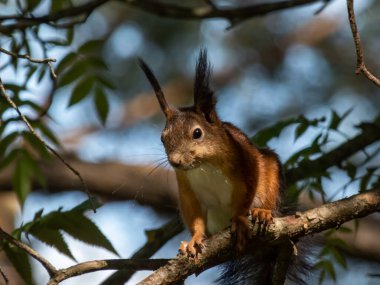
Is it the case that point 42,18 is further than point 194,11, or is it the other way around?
point 194,11

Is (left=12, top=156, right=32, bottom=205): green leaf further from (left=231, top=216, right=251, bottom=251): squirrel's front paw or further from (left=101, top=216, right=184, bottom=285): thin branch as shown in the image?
(left=231, top=216, right=251, bottom=251): squirrel's front paw

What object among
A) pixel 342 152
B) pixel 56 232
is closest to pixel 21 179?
pixel 56 232

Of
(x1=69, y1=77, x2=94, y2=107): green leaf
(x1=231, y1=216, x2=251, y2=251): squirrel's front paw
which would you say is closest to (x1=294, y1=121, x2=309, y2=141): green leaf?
(x1=231, y1=216, x2=251, y2=251): squirrel's front paw

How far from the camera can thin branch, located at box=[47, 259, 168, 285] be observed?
2.84 metres

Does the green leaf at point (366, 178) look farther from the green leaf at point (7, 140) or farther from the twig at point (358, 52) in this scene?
the green leaf at point (7, 140)

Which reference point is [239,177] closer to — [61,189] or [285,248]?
[285,248]

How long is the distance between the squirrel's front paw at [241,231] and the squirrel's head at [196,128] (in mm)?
421

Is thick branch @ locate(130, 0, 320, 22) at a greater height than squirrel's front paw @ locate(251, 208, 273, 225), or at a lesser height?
greater

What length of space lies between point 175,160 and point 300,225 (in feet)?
2.44

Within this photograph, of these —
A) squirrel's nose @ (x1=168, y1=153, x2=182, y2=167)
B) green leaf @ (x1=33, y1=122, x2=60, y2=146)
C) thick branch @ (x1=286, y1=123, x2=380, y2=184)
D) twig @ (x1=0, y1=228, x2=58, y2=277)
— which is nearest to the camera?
twig @ (x1=0, y1=228, x2=58, y2=277)

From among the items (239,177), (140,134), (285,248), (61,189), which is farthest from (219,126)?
(140,134)

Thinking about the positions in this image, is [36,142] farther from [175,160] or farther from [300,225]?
[300,225]

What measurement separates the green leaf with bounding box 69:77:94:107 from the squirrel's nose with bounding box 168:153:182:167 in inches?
35.4

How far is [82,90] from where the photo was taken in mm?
4277
